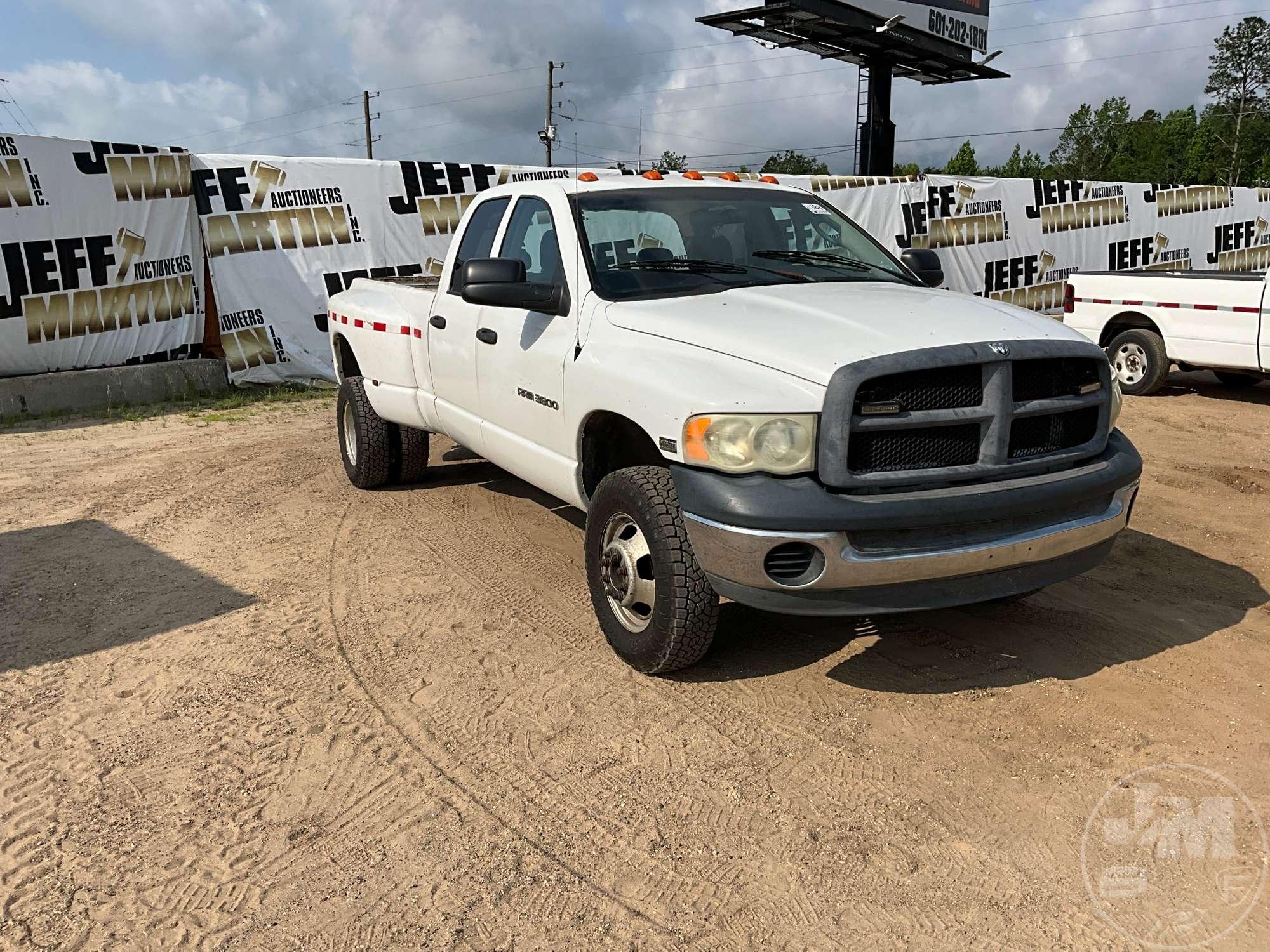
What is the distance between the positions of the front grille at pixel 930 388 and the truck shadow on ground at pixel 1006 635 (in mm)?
1130

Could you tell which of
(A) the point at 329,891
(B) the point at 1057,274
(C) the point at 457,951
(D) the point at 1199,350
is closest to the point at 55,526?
(A) the point at 329,891

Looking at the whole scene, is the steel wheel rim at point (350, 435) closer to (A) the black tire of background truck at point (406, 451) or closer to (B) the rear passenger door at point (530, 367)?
(A) the black tire of background truck at point (406, 451)

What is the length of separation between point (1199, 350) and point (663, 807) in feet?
29.9

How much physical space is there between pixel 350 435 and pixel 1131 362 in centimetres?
816

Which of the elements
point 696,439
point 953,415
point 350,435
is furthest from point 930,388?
point 350,435

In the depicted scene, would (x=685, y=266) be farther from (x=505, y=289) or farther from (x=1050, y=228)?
(x=1050, y=228)

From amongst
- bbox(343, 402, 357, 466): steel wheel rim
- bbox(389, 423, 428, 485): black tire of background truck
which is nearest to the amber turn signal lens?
bbox(389, 423, 428, 485): black tire of background truck

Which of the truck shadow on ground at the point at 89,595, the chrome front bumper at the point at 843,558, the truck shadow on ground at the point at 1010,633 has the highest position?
the chrome front bumper at the point at 843,558

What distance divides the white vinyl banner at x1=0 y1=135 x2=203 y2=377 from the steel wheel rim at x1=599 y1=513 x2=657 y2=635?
8.61 metres

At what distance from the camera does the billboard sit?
18375 mm

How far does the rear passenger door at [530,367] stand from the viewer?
14.5 ft

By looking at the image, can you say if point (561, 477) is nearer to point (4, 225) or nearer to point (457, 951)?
point (457, 951)

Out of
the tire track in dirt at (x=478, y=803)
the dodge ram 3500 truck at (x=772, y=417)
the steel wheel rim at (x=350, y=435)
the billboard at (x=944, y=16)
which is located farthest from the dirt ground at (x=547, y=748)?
the billboard at (x=944, y=16)

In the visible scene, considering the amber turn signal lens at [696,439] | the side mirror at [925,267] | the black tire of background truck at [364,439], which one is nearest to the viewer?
the amber turn signal lens at [696,439]
